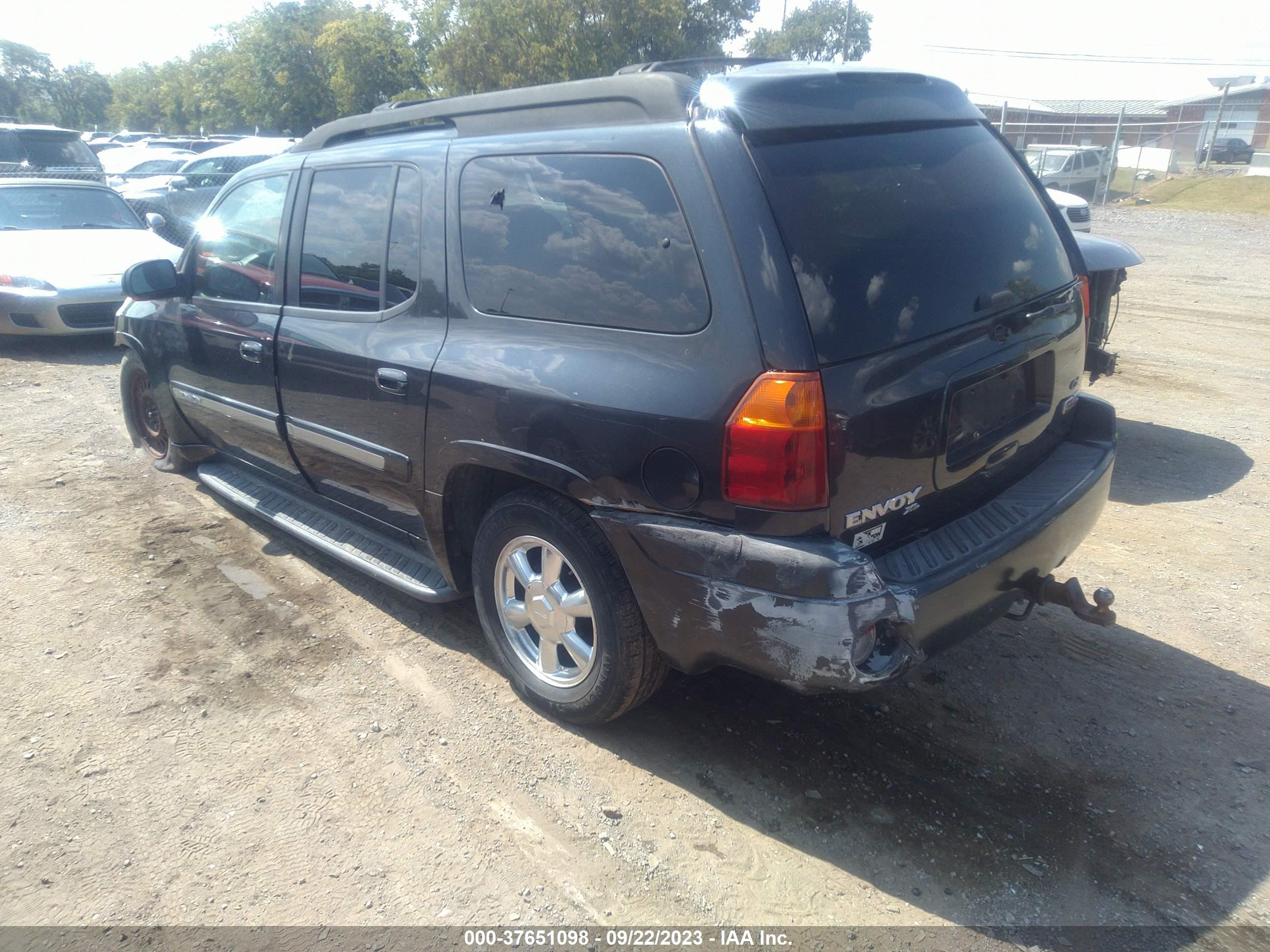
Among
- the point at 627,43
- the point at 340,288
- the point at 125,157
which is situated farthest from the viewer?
the point at 627,43

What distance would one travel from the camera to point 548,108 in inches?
117

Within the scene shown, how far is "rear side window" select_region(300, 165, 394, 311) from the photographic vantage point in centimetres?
351

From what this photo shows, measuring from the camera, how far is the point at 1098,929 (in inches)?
92.4

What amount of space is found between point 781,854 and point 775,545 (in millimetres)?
944

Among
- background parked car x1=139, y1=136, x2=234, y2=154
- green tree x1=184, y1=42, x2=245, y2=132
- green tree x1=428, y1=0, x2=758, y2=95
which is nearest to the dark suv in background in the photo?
background parked car x1=139, y1=136, x2=234, y2=154

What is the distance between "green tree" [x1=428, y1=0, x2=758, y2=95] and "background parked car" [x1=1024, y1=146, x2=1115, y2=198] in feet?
46.3

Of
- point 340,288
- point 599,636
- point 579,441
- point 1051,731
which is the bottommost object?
point 1051,731

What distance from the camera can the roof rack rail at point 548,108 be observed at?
8.70ft

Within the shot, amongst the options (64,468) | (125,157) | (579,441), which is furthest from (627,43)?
(579,441)

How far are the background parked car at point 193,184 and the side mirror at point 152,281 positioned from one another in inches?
342

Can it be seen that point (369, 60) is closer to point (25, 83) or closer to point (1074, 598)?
point (1074, 598)

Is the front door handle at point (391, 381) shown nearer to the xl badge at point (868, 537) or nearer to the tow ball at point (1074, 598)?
the xl badge at point (868, 537)

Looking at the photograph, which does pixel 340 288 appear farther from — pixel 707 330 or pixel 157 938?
pixel 157 938

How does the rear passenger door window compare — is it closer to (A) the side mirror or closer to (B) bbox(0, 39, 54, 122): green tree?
(A) the side mirror
